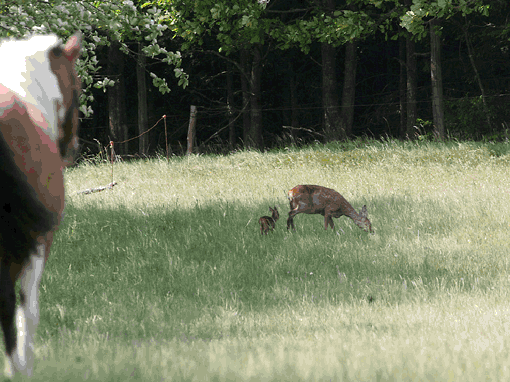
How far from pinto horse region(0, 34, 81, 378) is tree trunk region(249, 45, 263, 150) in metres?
19.9

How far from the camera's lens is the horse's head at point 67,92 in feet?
7.01

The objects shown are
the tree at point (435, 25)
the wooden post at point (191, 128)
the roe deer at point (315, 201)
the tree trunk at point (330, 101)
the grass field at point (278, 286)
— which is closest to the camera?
the grass field at point (278, 286)

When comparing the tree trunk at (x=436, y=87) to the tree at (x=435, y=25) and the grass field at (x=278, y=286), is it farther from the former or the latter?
the grass field at (x=278, y=286)

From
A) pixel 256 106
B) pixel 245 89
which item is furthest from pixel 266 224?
pixel 245 89

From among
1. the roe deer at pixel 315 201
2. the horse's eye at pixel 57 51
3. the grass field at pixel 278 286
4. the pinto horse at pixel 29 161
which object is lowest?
the grass field at pixel 278 286

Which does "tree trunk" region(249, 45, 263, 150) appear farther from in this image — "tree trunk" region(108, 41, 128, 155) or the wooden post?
"tree trunk" region(108, 41, 128, 155)

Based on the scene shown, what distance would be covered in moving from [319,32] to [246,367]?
1571 centimetres

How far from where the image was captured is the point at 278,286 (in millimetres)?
5578

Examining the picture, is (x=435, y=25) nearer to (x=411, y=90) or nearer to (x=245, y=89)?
(x=411, y=90)

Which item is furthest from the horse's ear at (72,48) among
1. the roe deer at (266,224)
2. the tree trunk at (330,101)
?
the tree trunk at (330,101)

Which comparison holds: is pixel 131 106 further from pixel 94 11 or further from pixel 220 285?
pixel 220 285

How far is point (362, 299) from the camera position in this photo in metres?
5.09

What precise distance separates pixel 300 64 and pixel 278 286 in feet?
76.2

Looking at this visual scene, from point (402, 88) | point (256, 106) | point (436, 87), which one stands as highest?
point (436, 87)
